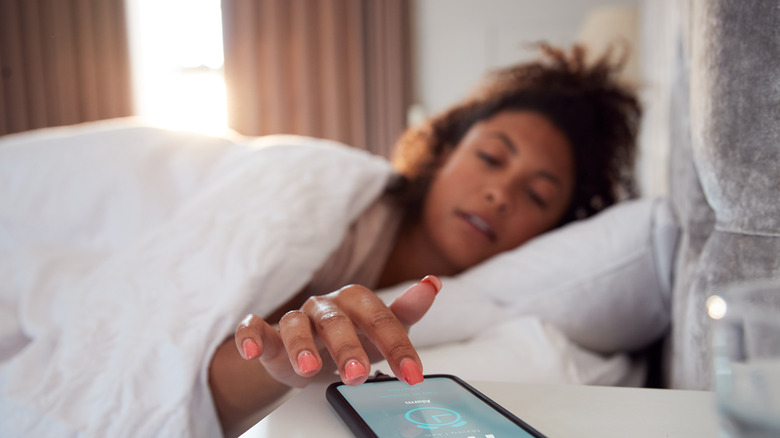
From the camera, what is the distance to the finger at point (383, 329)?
35 cm

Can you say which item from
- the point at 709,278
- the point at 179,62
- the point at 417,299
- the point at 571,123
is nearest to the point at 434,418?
the point at 417,299

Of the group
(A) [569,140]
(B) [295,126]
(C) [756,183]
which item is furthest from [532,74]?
(B) [295,126]

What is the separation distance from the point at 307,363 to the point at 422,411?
0.08m

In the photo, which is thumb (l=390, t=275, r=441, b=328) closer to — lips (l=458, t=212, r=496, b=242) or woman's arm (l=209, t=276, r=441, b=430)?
woman's arm (l=209, t=276, r=441, b=430)

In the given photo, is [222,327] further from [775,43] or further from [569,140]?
[569,140]

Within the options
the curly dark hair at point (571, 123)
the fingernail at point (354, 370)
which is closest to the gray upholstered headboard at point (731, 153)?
the fingernail at point (354, 370)

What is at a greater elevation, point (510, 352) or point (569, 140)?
point (569, 140)

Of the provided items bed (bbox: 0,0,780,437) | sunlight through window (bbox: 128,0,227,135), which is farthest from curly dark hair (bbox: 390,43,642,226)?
sunlight through window (bbox: 128,0,227,135)

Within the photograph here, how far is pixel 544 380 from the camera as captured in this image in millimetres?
593

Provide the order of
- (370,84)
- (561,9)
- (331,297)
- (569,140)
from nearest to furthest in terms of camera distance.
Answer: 1. (331,297)
2. (569,140)
3. (561,9)
4. (370,84)

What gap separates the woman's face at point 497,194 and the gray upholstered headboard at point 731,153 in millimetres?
473

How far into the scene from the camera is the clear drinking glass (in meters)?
0.20

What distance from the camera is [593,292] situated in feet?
2.42

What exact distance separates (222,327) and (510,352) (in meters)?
0.32
